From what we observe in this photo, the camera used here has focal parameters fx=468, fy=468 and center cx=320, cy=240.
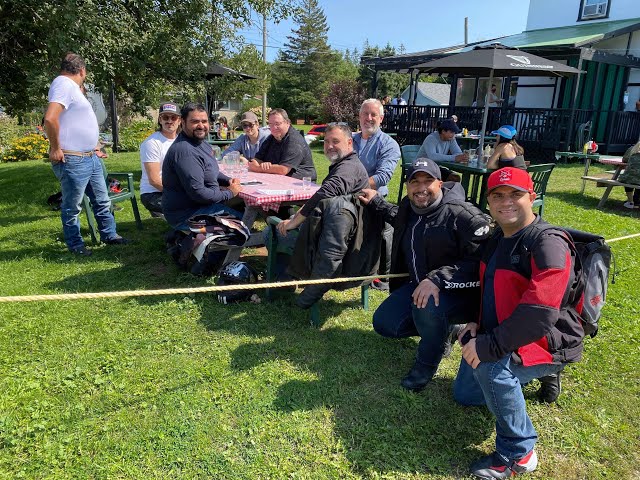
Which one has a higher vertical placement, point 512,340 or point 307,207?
point 307,207

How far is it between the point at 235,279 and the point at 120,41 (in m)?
4.72

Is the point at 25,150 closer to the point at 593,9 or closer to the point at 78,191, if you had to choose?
the point at 78,191

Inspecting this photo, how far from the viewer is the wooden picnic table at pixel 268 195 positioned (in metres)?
4.25

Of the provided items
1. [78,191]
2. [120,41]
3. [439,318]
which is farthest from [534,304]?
[120,41]

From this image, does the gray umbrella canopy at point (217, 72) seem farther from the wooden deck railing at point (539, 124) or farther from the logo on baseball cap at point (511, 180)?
the logo on baseball cap at point (511, 180)

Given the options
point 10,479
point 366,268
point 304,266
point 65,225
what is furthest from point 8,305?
point 366,268

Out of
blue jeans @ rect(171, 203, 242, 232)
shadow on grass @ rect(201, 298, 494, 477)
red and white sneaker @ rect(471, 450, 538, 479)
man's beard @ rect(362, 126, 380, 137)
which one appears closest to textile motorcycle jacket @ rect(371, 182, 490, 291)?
shadow on grass @ rect(201, 298, 494, 477)

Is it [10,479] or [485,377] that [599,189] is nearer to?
[485,377]

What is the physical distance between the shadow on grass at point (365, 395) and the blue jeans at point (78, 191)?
2.22m

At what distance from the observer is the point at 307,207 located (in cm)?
341

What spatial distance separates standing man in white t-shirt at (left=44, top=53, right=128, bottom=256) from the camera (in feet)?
15.4

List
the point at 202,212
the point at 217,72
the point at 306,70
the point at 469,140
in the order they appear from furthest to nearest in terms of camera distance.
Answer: the point at 306,70, the point at 469,140, the point at 217,72, the point at 202,212

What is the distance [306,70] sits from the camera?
153ft

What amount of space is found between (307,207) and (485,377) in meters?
1.74
